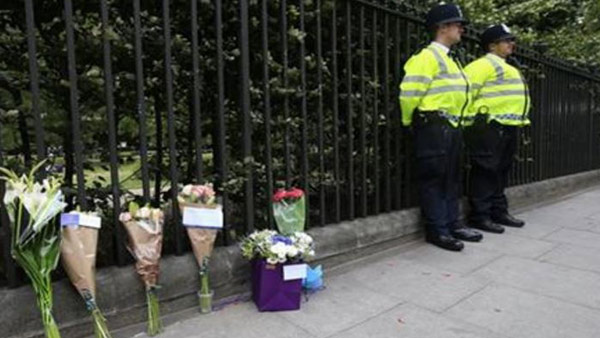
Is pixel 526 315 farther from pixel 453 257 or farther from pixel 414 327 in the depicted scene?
pixel 453 257

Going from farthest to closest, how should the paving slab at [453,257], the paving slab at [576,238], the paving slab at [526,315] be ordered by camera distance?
the paving slab at [576,238] < the paving slab at [453,257] < the paving slab at [526,315]

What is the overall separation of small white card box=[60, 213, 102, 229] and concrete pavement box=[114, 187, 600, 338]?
0.69 m

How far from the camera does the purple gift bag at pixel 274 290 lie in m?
3.21

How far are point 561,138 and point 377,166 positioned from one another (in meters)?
4.61

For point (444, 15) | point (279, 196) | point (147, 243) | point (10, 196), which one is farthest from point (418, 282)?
point (10, 196)

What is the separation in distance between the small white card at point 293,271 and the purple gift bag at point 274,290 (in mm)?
27

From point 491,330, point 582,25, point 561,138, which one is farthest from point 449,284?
point 582,25

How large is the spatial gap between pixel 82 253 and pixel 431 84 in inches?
120

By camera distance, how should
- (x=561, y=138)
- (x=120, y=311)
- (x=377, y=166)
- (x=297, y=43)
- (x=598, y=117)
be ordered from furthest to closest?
(x=598, y=117) < (x=561, y=138) < (x=377, y=166) < (x=297, y=43) < (x=120, y=311)

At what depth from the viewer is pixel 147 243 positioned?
2.84m

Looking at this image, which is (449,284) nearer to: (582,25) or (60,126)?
(60,126)

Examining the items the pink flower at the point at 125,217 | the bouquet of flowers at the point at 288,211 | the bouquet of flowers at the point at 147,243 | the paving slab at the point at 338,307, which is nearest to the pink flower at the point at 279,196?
the bouquet of flowers at the point at 288,211

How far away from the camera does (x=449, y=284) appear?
3.81m

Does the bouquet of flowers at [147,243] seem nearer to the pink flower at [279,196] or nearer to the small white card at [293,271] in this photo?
the small white card at [293,271]
